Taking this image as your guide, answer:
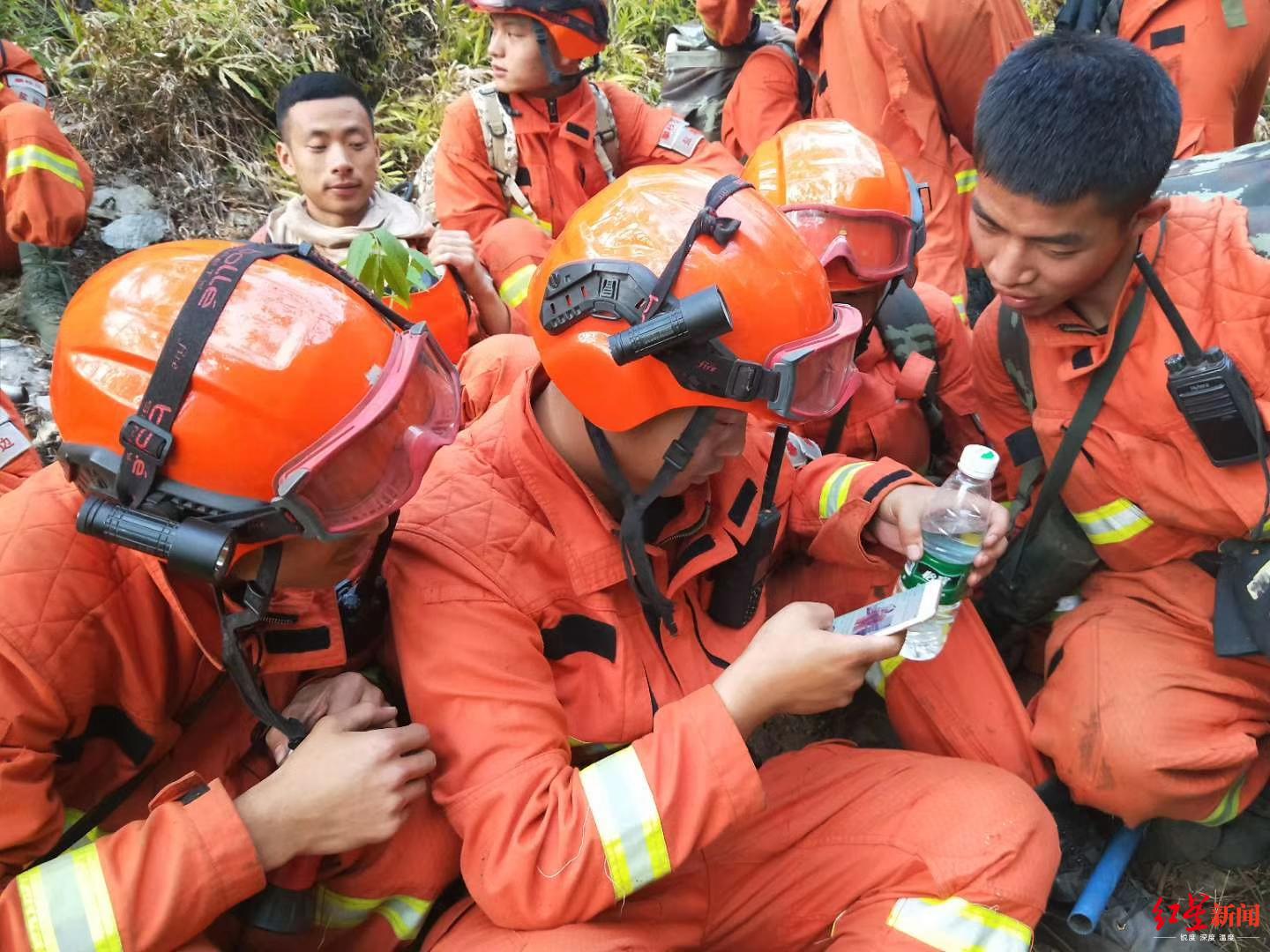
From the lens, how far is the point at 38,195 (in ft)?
16.9

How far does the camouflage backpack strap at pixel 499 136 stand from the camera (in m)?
4.97

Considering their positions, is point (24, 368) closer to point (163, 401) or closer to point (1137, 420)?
point (163, 401)

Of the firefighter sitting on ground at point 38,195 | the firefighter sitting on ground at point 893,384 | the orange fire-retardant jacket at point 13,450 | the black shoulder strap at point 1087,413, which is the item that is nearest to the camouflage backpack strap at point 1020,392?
the black shoulder strap at point 1087,413

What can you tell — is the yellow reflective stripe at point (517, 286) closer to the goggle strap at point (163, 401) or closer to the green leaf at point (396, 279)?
the green leaf at point (396, 279)

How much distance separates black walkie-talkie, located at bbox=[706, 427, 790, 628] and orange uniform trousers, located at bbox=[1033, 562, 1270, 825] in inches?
44.3

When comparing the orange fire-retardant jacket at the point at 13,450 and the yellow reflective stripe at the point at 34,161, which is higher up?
the yellow reflective stripe at the point at 34,161

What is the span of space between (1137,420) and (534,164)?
3576mm

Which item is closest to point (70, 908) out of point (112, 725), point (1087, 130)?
point (112, 725)

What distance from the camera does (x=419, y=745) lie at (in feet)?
6.38

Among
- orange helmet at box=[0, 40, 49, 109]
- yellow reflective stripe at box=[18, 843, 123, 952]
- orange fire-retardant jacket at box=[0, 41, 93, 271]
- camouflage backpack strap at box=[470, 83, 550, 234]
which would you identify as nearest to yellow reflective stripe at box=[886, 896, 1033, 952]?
yellow reflective stripe at box=[18, 843, 123, 952]

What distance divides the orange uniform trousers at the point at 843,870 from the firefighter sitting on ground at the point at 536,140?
3.00m

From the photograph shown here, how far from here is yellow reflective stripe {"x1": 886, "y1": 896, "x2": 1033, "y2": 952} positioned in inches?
78.9

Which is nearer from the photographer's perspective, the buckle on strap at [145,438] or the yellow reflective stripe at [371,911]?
the buckle on strap at [145,438]

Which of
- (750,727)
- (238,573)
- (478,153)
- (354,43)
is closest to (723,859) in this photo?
(750,727)
